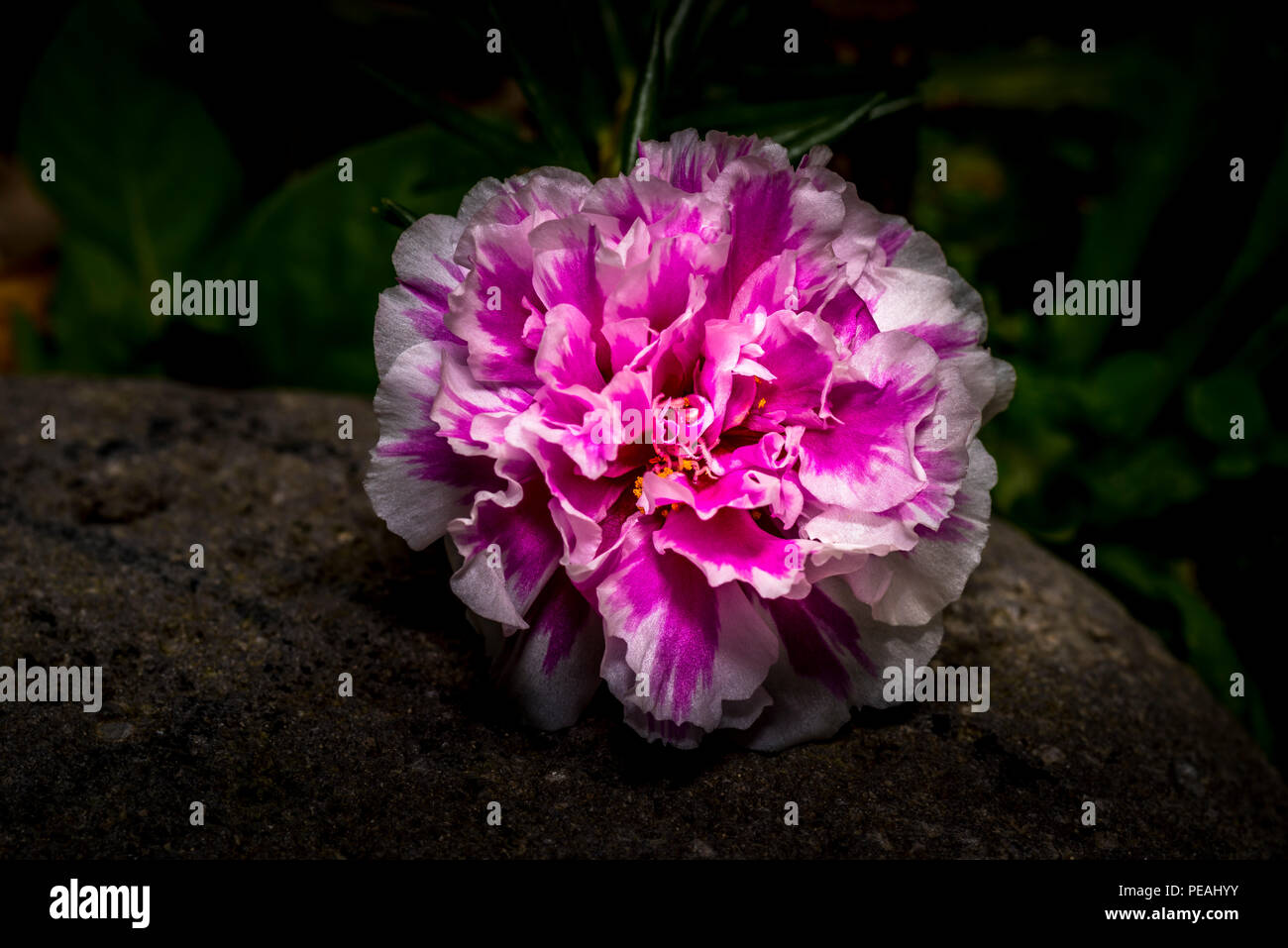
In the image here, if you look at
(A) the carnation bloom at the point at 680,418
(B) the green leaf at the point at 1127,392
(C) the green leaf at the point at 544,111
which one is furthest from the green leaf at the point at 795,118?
(B) the green leaf at the point at 1127,392

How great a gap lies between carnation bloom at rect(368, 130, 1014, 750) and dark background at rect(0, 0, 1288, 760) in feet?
1.54

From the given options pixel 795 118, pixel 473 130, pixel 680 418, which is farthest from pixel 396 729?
pixel 795 118

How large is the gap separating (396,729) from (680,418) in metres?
0.46

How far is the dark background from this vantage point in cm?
170

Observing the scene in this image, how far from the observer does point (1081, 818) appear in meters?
1.15

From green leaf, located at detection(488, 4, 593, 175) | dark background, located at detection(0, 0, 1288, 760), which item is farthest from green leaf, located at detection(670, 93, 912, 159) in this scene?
green leaf, located at detection(488, 4, 593, 175)

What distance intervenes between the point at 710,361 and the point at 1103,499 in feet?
3.68

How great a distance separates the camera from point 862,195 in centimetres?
172

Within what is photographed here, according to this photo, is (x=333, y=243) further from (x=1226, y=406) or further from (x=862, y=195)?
(x=1226, y=406)

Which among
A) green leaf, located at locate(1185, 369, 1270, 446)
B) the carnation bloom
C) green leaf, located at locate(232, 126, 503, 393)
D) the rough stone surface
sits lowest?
the rough stone surface

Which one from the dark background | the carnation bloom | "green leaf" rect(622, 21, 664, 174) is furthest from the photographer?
the dark background

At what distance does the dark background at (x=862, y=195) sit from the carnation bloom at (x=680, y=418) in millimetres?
469

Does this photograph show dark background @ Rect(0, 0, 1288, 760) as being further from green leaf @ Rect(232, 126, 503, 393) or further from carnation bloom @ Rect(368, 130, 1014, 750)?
carnation bloom @ Rect(368, 130, 1014, 750)
